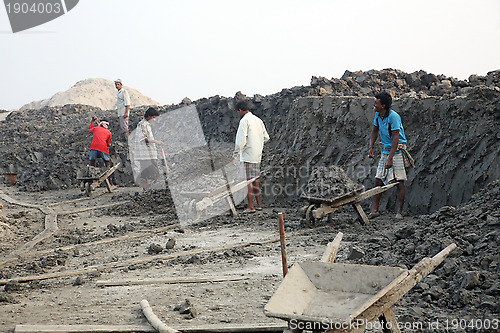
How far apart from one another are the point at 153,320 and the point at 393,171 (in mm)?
4554

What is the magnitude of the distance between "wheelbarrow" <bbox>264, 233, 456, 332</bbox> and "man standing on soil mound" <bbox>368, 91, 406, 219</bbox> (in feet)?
11.7

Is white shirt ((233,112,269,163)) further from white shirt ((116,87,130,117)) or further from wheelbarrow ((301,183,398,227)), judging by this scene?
white shirt ((116,87,130,117))

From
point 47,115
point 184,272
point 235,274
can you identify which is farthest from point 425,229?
point 47,115

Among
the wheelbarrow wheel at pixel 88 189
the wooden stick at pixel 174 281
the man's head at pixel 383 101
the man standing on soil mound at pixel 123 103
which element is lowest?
the wooden stick at pixel 174 281

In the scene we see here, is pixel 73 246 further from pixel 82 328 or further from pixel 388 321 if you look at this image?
pixel 388 321

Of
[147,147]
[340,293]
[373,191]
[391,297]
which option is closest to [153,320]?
[340,293]

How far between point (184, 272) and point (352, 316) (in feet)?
10.1

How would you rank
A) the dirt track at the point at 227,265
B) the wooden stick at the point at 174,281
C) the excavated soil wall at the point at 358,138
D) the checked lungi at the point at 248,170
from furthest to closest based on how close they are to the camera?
1. the checked lungi at the point at 248,170
2. the excavated soil wall at the point at 358,138
3. the wooden stick at the point at 174,281
4. the dirt track at the point at 227,265

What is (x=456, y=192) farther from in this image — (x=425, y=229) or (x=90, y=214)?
(x=90, y=214)

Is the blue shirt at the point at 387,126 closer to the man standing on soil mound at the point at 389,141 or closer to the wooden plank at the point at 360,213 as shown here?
the man standing on soil mound at the point at 389,141

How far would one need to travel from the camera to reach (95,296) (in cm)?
466

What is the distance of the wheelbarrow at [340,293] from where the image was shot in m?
2.74

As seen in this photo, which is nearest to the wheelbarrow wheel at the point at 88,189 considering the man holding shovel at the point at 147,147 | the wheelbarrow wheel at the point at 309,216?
the man holding shovel at the point at 147,147

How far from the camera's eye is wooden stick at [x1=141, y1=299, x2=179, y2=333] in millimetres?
3605
